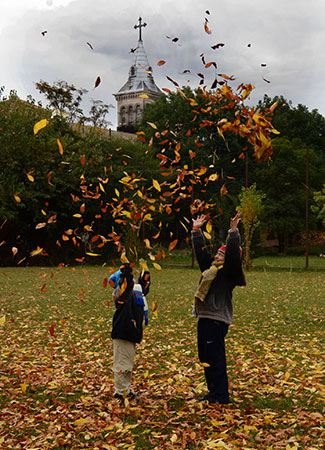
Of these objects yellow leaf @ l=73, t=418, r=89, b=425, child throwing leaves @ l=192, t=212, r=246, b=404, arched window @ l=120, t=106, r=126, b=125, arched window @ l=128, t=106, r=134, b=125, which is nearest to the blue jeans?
child throwing leaves @ l=192, t=212, r=246, b=404

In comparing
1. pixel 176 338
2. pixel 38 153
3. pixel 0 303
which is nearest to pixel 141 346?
pixel 176 338

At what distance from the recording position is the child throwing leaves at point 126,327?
18.9 feet

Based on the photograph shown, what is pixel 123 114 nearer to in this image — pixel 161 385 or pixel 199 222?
pixel 161 385

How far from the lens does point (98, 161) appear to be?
3356cm

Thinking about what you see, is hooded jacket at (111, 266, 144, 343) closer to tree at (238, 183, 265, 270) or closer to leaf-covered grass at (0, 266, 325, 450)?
leaf-covered grass at (0, 266, 325, 450)

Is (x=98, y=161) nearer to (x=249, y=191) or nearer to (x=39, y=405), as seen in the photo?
(x=249, y=191)

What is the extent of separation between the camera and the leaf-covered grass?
4.82 m

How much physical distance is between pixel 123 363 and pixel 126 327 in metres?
0.46

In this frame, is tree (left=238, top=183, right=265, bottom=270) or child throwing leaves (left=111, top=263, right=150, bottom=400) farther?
tree (left=238, top=183, right=265, bottom=270)

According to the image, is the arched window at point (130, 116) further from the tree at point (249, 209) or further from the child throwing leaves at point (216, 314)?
the child throwing leaves at point (216, 314)

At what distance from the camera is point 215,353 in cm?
541

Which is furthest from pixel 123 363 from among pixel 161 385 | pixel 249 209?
pixel 249 209

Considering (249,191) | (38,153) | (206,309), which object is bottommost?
(206,309)

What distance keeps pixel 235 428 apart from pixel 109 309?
8641 millimetres
